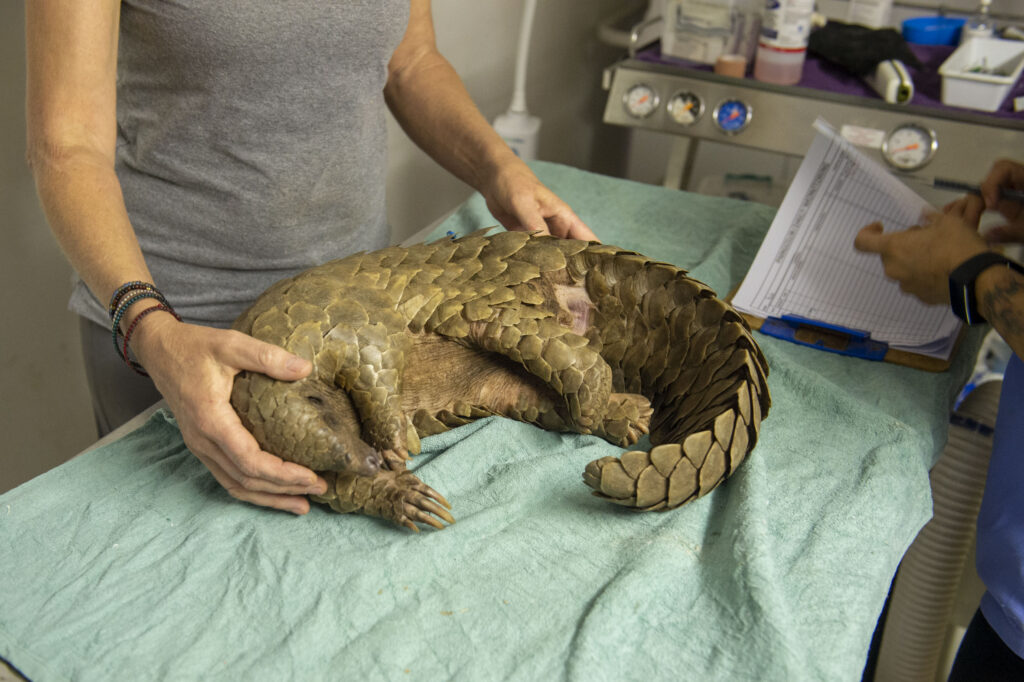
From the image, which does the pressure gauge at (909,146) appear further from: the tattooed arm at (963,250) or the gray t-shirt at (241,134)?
the gray t-shirt at (241,134)

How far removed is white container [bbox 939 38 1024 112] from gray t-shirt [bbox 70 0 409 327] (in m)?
1.49

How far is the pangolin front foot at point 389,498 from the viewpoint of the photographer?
0.88 metres

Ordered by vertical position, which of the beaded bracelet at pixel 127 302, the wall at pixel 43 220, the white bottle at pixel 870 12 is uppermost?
the white bottle at pixel 870 12

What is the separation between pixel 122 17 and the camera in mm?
979

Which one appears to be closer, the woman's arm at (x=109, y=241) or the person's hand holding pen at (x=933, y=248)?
the woman's arm at (x=109, y=241)

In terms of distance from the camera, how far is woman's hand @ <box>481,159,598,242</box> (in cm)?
127

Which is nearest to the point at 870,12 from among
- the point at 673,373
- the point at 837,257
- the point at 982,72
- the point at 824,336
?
the point at 982,72

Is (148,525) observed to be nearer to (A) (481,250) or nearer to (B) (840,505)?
(A) (481,250)

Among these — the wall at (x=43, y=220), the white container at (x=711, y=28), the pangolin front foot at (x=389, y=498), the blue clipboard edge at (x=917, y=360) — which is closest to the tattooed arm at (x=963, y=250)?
the blue clipboard edge at (x=917, y=360)

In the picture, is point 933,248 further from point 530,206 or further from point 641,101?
point 641,101

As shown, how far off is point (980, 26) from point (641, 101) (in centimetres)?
94

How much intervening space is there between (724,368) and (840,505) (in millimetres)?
213

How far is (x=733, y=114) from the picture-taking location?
2133mm

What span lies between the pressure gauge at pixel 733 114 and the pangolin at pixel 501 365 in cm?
119
